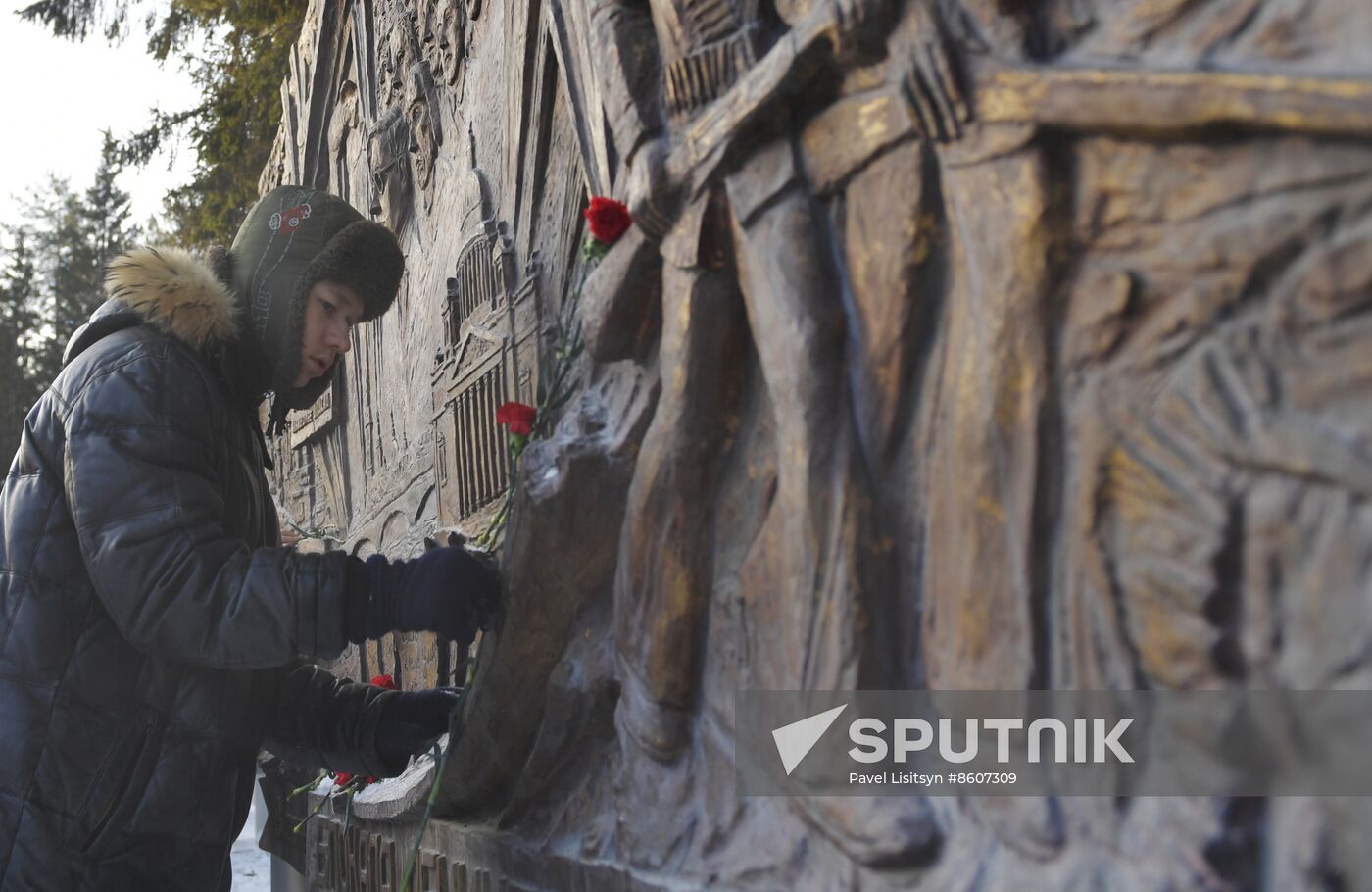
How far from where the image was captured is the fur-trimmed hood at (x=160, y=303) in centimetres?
324

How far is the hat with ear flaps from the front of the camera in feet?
11.7

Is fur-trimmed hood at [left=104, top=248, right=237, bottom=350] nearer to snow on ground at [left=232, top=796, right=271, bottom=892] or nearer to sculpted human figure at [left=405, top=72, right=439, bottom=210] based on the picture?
sculpted human figure at [left=405, top=72, right=439, bottom=210]

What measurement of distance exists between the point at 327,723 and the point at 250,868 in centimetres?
510

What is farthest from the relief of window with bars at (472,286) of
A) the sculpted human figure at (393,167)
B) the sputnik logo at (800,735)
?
the sputnik logo at (800,735)

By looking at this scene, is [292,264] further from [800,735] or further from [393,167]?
[393,167]

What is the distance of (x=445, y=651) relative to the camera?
4363 mm

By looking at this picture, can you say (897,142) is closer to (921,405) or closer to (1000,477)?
(921,405)

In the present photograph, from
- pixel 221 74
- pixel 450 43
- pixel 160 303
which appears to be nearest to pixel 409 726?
pixel 160 303

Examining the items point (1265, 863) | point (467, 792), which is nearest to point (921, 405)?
point (1265, 863)

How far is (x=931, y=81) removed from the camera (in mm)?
1919

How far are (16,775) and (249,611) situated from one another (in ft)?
2.23

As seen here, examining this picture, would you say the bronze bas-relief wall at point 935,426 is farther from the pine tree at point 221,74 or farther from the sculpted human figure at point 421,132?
the pine tree at point 221,74

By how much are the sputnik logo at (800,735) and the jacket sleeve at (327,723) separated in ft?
6.01

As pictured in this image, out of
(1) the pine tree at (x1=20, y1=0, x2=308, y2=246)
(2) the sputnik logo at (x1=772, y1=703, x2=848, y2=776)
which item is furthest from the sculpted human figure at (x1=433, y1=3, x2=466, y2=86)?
(1) the pine tree at (x1=20, y1=0, x2=308, y2=246)
